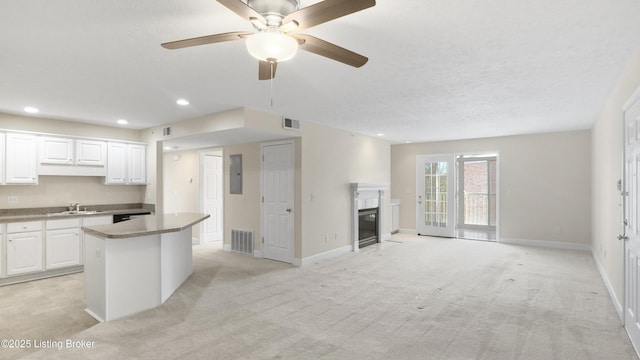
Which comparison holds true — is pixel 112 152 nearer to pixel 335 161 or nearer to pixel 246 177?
pixel 246 177

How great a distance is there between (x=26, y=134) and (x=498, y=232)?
9.15 m

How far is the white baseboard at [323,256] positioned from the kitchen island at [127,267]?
214cm

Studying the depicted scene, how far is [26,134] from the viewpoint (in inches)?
200

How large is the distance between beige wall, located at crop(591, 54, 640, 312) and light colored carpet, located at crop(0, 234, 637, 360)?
33 centimetres

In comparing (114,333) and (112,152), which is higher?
(112,152)

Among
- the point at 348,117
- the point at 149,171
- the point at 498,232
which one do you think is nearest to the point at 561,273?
the point at 498,232

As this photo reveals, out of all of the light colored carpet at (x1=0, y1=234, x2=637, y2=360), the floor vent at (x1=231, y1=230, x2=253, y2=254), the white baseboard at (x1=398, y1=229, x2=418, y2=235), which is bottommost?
the light colored carpet at (x1=0, y1=234, x2=637, y2=360)

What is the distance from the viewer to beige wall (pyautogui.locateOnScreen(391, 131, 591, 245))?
6.80 meters

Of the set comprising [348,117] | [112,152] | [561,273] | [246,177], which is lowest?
[561,273]

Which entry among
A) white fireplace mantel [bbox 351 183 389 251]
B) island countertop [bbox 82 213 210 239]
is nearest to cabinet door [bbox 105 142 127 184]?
island countertop [bbox 82 213 210 239]

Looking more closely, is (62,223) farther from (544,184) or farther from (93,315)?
(544,184)

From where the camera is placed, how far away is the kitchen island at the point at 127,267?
333 centimetres

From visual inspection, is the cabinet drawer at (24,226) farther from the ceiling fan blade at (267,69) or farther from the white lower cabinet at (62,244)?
the ceiling fan blade at (267,69)

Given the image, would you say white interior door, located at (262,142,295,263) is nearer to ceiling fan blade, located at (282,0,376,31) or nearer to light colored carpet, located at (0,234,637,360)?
light colored carpet, located at (0,234,637,360)
